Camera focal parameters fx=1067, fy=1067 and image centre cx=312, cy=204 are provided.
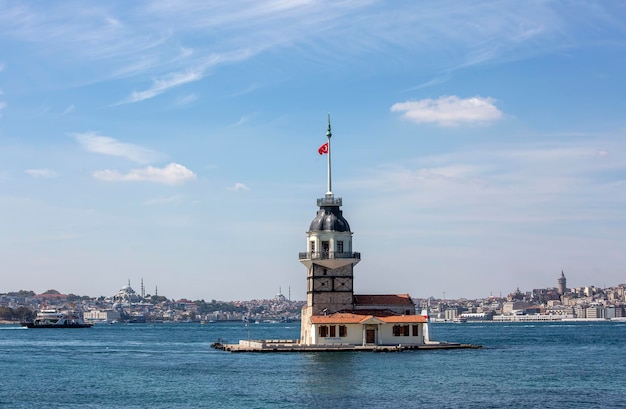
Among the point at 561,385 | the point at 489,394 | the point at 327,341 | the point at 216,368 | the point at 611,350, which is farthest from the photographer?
the point at 611,350

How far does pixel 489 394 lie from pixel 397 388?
4.60 metres

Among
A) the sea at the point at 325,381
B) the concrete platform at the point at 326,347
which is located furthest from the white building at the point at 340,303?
the sea at the point at 325,381

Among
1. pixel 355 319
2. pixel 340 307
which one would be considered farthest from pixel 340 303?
pixel 355 319

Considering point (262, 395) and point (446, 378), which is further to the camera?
point (446, 378)

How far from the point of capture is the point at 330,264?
255ft

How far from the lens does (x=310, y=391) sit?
51.0 meters

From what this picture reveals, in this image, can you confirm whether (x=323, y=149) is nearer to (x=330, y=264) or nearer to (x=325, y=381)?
(x=330, y=264)

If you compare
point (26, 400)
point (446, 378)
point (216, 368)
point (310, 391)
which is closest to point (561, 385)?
point (446, 378)

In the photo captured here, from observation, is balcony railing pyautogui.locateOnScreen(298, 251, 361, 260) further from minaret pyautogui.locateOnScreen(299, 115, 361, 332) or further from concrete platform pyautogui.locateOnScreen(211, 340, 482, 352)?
concrete platform pyautogui.locateOnScreen(211, 340, 482, 352)

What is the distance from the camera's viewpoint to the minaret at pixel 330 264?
255 ft

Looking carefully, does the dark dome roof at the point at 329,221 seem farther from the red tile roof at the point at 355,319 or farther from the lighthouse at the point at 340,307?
the red tile roof at the point at 355,319

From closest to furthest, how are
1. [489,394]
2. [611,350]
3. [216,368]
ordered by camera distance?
[489,394] → [216,368] → [611,350]

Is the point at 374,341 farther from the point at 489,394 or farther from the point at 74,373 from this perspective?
the point at 489,394

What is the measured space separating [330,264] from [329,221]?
3.23m
